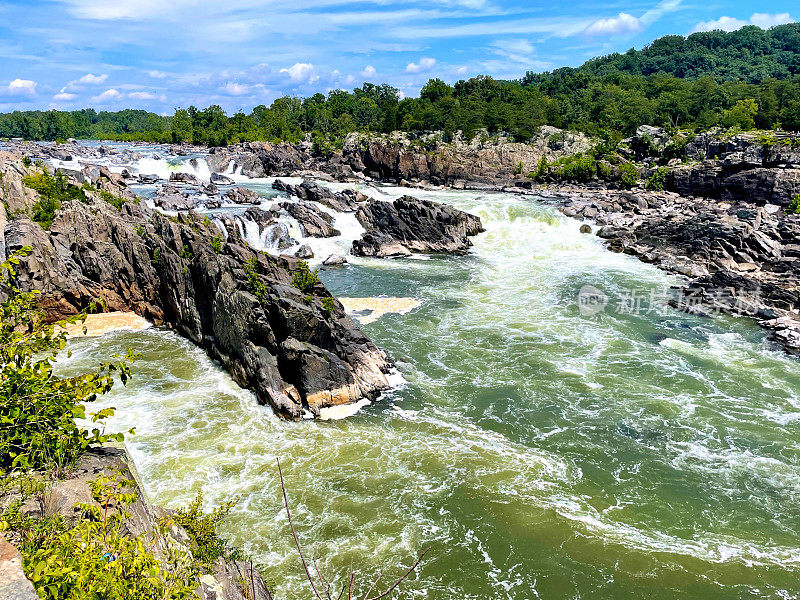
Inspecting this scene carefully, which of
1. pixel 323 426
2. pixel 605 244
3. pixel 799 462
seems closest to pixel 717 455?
pixel 799 462

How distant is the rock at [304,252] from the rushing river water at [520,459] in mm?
17088

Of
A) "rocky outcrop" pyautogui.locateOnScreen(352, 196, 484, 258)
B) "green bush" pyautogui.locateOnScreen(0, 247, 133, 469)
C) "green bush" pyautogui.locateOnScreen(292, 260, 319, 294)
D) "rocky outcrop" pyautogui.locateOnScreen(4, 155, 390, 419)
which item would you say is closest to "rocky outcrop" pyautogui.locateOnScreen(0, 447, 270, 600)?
"green bush" pyautogui.locateOnScreen(0, 247, 133, 469)

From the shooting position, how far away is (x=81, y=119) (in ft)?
652

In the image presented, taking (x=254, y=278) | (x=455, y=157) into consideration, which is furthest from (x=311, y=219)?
(x=455, y=157)

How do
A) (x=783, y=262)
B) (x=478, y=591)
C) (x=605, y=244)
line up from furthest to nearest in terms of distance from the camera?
(x=605, y=244), (x=783, y=262), (x=478, y=591)

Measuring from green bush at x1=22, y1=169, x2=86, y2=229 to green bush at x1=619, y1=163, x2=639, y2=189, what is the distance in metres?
68.1

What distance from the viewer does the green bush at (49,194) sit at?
33.9m

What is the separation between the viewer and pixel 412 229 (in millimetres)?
49531

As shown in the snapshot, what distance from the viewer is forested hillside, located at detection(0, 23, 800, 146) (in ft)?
314

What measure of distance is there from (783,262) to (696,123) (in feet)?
208

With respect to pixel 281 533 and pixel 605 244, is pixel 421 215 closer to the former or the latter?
pixel 605 244

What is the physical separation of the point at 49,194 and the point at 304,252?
62.5 ft

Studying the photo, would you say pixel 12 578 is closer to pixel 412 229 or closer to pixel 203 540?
pixel 203 540

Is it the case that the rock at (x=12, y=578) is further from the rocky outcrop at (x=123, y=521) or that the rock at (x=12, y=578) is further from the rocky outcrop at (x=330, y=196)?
the rocky outcrop at (x=330, y=196)
